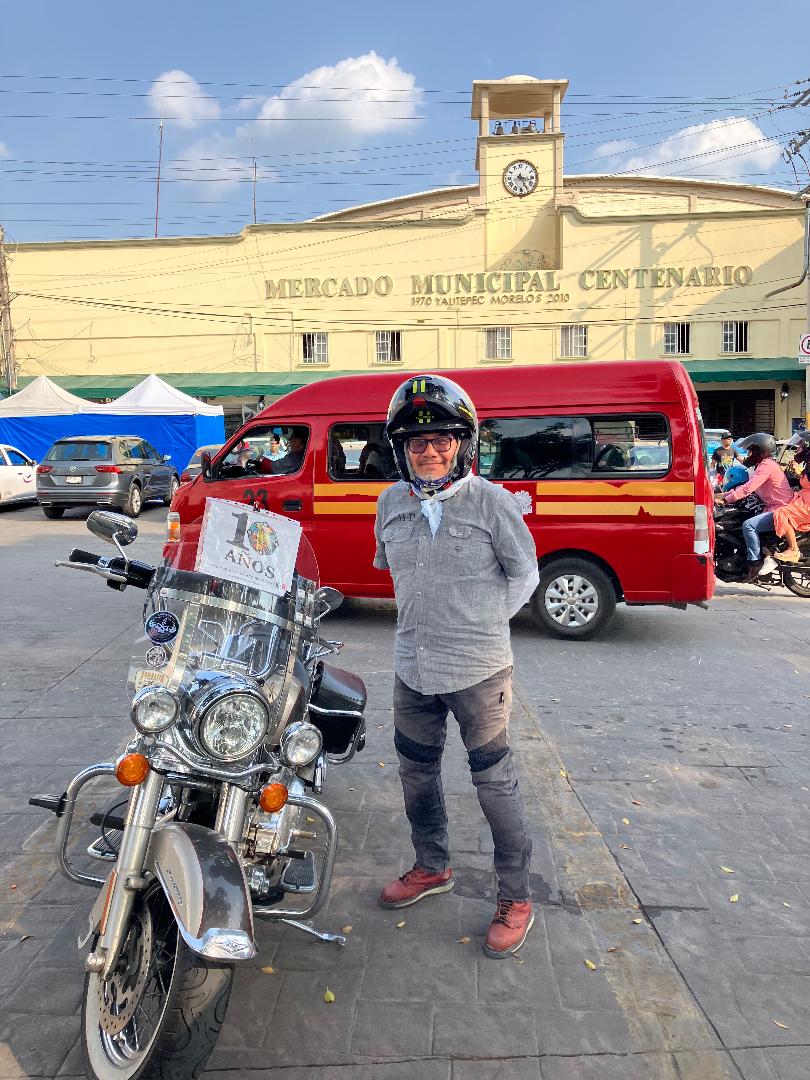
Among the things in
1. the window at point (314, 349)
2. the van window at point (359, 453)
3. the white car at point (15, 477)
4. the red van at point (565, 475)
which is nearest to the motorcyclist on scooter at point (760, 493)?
the red van at point (565, 475)

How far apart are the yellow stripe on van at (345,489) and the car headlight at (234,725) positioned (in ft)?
19.1

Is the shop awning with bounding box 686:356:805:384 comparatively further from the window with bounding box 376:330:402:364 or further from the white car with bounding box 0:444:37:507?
the white car with bounding box 0:444:37:507

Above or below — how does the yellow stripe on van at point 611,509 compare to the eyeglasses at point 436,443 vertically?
below

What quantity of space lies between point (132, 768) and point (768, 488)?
366 inches

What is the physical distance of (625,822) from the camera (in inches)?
165

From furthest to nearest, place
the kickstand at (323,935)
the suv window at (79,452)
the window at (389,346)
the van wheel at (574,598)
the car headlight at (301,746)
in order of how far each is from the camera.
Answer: the window at (389,346) → the suv window at (79,452) → the van wheel at (574,598) → the kickstand at (323,935) → the car headlight at (301,746)

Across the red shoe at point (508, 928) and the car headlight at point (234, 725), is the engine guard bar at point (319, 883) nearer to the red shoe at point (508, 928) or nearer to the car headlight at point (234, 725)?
the car headlight at point (234, 725)

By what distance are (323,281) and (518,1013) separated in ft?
108

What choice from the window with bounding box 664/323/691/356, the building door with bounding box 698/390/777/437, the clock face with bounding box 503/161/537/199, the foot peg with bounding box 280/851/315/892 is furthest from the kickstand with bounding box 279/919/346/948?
the clock face with bounding box 503/161/537/199

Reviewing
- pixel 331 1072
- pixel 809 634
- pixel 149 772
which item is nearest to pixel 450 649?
pixel 149 772

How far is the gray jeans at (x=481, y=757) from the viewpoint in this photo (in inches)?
124

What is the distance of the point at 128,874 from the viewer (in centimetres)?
247

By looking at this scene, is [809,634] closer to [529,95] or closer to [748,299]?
[748,299]

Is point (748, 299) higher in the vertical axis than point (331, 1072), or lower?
higher
